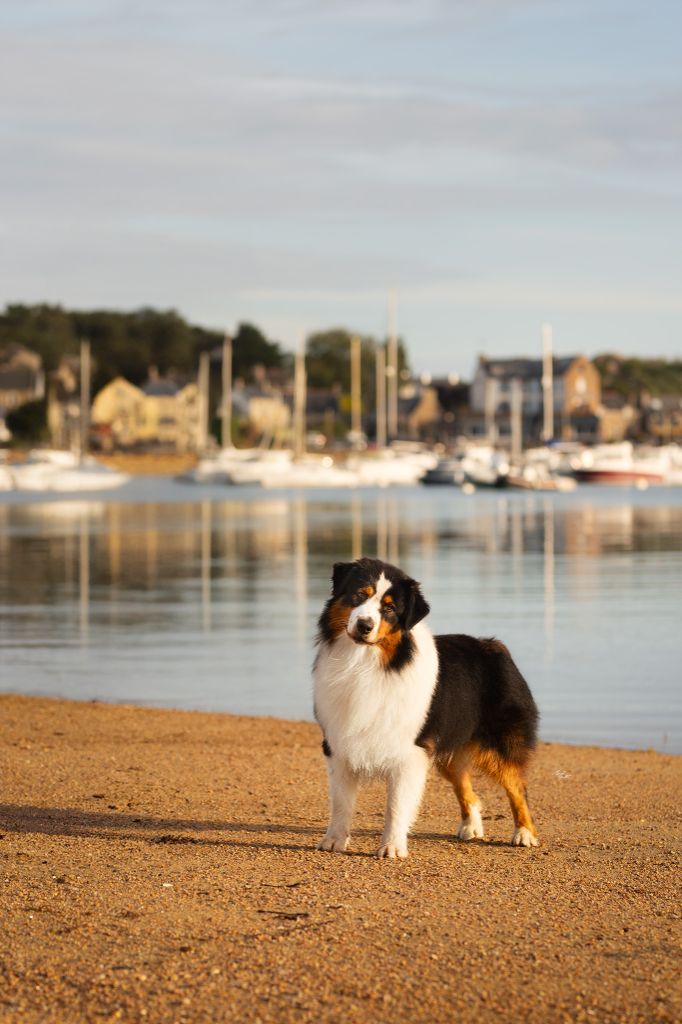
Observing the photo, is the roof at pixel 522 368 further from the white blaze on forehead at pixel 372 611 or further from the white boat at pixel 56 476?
the white blaze on forehead at pixel 372 611

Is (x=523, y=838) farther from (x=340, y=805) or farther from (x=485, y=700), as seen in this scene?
(x=340, y=805)

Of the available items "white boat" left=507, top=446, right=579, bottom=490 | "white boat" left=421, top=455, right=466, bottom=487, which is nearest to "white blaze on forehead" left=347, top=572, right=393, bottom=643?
"white boat" left=507, top=446, right=579, bottom=490

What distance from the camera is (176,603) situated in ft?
99.3

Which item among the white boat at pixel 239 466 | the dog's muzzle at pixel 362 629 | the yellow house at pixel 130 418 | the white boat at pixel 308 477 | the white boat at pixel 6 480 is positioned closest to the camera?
the dog's muzzle at pixel 362 629

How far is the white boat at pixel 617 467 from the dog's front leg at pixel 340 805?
115175mm

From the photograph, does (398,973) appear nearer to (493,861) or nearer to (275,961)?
(275,961)

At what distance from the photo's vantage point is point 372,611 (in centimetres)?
815

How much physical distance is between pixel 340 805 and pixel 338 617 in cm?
109

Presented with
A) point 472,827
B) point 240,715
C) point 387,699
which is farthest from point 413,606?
point 240,715

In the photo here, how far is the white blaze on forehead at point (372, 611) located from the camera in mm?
8141

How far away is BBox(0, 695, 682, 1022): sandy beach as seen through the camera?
20.2 ft

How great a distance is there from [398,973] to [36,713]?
9630mm

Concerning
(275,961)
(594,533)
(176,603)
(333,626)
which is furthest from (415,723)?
(594,533)

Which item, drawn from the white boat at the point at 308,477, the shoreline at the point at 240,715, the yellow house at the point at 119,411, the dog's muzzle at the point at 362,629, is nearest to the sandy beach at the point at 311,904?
the dog's muzzle at the point at 362,629
